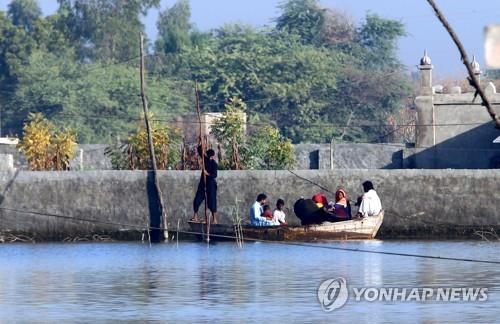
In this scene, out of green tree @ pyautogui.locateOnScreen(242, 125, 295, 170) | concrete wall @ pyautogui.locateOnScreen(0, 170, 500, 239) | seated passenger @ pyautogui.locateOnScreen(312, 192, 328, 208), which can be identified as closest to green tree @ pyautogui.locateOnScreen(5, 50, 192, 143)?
green tree @ pyautogui.locateOnScreen(242, 125, 295, 170)

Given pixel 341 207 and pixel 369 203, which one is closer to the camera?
pixel 369 203

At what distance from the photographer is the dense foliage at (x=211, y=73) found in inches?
2638

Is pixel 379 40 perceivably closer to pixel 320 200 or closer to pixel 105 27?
pixel 105 27

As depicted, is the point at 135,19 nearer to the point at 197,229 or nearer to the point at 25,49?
the point at 25,49

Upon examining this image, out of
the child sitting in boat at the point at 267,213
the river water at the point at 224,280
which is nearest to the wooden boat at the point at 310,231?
the river water at the point at 224,280

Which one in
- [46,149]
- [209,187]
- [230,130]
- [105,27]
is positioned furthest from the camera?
[105,27]

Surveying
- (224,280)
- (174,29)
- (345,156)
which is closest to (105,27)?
(174,29)

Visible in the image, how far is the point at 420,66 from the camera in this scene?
3881 centimetres

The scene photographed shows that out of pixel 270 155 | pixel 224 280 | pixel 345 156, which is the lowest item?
pixel 224 280

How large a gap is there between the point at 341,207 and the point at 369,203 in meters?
0.63

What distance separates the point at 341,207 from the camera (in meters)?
28.4

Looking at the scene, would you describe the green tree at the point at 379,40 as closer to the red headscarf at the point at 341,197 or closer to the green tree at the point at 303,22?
the green tree at the point at 303,22

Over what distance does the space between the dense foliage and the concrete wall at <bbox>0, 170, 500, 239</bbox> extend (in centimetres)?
3338

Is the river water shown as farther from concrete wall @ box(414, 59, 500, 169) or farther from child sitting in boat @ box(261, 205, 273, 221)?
concrete wall @ box(414, 59, 500, 169)
